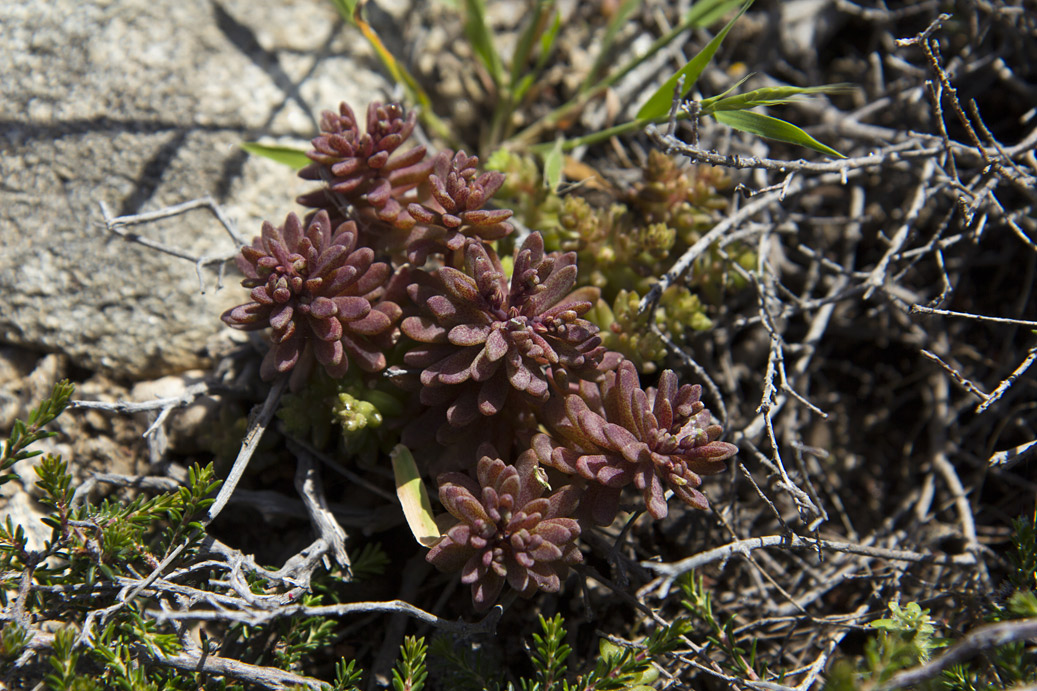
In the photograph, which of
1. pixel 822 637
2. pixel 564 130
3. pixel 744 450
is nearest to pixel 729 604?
Answer: pixel 822 637

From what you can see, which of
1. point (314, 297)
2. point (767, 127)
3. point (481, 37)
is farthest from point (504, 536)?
point (481, 37)

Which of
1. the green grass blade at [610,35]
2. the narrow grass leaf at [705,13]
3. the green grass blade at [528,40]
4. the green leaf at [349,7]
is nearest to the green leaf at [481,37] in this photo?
the green grass blade at [528,40]

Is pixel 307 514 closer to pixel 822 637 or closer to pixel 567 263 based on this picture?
pixel 567 263

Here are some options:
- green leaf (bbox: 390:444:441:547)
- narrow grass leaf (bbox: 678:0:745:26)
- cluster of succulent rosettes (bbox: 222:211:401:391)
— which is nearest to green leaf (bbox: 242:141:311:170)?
cluster of succulent rosettes (bbox: 222:211:401:391)

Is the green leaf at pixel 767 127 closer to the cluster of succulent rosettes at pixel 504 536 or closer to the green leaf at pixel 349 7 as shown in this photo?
the cluster of succulent rosettes at pixel 504 536

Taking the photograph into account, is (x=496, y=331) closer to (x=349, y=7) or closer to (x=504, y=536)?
(x=504, y=536)

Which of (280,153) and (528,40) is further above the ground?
(280,153)
